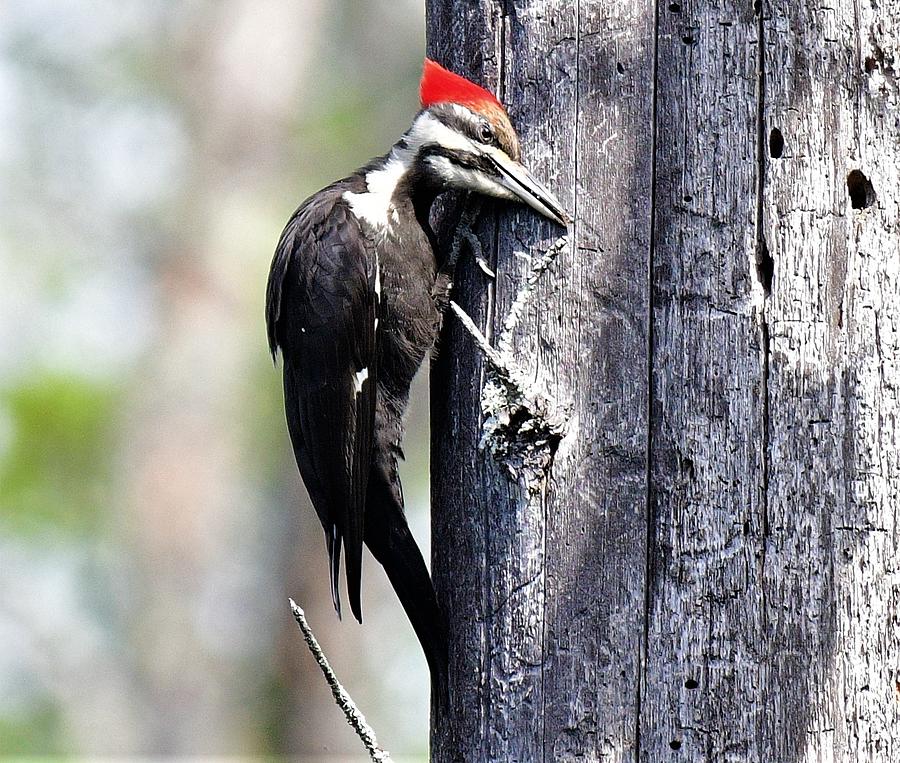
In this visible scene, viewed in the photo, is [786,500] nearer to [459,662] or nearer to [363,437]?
[459,662]

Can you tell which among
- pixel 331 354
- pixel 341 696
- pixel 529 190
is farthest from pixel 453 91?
pixel 341 696

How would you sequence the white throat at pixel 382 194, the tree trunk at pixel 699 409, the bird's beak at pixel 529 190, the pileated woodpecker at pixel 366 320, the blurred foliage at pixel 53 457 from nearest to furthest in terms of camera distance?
the tree trunk at pixel 699 409 < the bird's beak at pixel 529 190 < the pileated woodpecker at pixel 366 320 < the white throat at pixel 382 194 < the blurred foliage at pixel 53 457

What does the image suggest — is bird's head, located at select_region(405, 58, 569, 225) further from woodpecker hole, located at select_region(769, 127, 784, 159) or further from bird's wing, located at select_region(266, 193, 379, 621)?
woodpecker hole, located at select_region(769, 127, 784, 159)

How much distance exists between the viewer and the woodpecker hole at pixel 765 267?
6.45 ft

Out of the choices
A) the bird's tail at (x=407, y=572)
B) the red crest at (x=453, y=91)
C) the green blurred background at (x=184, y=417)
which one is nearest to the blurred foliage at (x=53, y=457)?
the green blurred background at (x=184, y=417)

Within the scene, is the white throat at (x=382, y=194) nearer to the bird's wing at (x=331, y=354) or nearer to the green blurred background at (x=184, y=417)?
the bird's wing at (x=331, y=354)

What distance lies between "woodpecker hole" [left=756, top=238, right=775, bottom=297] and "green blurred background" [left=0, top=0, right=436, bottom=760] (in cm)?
670

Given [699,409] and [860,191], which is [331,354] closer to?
[699,409]

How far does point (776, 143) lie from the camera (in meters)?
1.98

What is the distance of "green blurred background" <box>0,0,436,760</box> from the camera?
27.3 feet

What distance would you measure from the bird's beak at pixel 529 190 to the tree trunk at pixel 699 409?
0.09 feet

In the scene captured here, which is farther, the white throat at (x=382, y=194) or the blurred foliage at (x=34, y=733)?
the blurred foliage at (x=34, y=733)

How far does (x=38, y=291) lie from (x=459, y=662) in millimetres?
10004

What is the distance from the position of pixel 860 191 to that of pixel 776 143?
17cm
